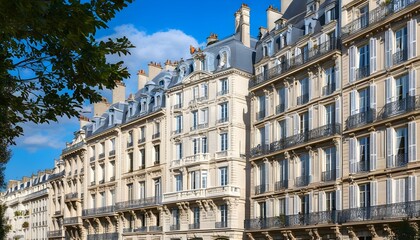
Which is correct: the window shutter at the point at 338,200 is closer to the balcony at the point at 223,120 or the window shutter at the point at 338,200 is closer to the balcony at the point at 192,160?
the balcony at the point at 223,120

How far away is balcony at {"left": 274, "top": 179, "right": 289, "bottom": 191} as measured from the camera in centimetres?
4292

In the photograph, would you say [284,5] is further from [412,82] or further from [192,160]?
[412,82]

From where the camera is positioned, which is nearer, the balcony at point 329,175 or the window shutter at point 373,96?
the window shutter at point 373,96

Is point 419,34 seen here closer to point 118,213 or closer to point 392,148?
point 392,148

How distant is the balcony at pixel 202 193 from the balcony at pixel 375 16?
14939 millimetres

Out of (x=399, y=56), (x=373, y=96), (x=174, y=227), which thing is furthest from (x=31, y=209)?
(x=399, y=56)

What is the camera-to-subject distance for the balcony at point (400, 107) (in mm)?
32719

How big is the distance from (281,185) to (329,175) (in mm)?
5222

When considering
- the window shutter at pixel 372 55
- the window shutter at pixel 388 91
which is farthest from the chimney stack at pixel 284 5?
the window shutter at pixel 388 91

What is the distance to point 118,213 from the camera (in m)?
61.5

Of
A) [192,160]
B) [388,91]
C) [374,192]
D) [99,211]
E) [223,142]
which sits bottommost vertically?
[99,211]

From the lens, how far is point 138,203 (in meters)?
58.3

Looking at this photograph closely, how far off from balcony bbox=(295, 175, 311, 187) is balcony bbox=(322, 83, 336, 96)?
5116 mm

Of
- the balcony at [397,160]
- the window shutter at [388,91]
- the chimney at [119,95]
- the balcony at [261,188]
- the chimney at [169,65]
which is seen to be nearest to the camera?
the balcony at [397,160]
